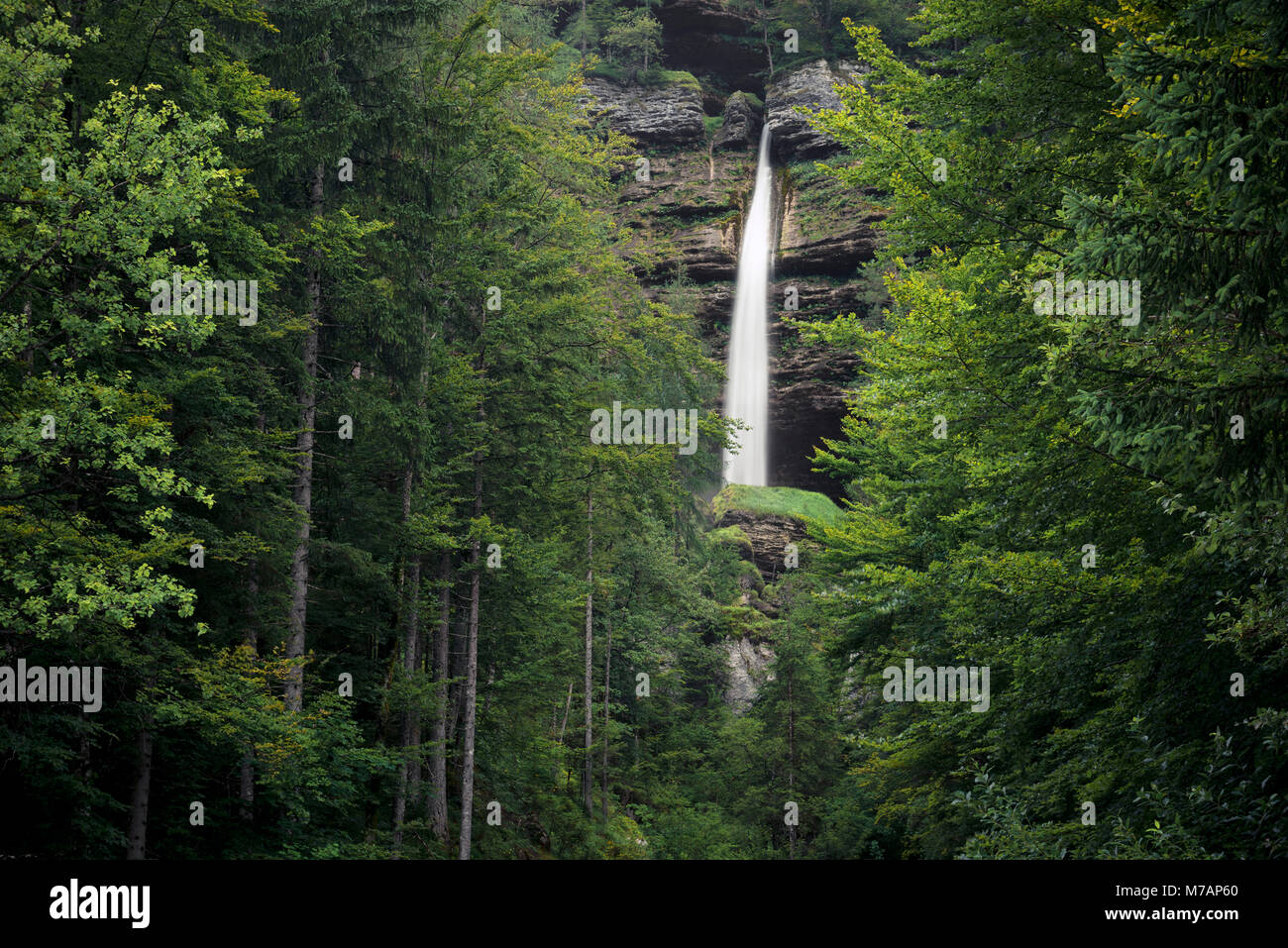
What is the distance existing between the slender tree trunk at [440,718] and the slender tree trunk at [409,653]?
410mm

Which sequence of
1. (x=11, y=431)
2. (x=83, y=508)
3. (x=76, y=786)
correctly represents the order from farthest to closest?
(x=83, y=508) → (x=76, y=786) → (x=11, y=431)

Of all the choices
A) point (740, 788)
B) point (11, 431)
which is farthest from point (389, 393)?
point (740, 788)

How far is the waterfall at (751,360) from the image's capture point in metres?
49.4

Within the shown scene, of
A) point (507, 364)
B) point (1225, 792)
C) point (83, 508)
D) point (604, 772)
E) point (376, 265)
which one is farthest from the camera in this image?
point (604, 772)

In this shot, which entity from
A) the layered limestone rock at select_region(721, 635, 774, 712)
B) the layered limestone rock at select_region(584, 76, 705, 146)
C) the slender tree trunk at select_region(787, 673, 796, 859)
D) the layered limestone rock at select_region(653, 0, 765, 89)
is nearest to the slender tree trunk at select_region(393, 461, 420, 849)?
the slender tree trunk at select_region(787, 673, 796, 859)

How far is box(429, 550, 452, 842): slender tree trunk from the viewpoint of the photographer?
16469mm

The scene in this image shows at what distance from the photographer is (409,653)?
54.4 feet

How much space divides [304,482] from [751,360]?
3866 cm

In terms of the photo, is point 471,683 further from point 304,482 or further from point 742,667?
point 742,667

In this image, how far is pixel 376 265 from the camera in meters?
15.5

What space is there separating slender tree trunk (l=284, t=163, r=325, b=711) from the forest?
0.40 feet

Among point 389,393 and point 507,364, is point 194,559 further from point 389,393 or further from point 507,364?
point 507,364

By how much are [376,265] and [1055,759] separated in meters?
13.1
